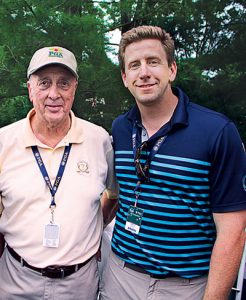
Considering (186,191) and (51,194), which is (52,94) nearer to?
(51,194)

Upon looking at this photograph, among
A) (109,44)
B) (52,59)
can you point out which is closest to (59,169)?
(52,59)

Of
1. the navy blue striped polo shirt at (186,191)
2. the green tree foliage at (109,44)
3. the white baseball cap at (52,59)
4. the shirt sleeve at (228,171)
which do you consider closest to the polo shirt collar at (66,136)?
the white baseball cap at (52,59)

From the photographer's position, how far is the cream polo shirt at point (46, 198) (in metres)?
1.89

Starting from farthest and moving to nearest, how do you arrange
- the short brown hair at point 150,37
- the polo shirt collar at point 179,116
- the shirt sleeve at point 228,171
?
1. the short brown hair at point 150,37
2. the polo shirt collar at point 179,116
3. the shirt sleeve at point 228,171

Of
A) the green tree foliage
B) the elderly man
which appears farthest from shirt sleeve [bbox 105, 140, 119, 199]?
the green tree foliage

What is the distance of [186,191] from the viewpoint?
167 cm

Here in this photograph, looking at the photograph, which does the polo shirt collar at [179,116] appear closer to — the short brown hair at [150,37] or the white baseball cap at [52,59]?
the short brown hair at [150,37]

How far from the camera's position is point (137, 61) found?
6.02 ft

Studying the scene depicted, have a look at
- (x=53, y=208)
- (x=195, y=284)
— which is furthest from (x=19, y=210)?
(x=195, y=284)

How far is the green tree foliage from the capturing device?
19.7 ft

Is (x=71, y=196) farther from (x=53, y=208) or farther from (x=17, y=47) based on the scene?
(x=17, y=47)

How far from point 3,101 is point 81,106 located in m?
1.54

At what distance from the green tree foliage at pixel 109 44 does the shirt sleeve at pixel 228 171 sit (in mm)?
4737

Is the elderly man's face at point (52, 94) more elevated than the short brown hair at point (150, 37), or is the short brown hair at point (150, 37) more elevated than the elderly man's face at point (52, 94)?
the short brown hair at point (150, 37)
